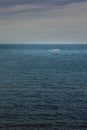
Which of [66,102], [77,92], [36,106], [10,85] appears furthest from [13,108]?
[10,85]

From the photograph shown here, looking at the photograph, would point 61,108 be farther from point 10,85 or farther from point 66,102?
point 10,85

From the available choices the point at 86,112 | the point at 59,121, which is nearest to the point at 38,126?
the point at 59,121

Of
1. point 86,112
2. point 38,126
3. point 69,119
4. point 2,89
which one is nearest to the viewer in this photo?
point 38,126

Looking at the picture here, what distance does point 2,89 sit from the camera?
83.9m

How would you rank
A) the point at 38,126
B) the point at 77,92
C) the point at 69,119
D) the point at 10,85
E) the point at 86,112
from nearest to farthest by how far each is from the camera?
the point at 38,126
the point at 69,119
the point at 86,112
the point at 77,92
the point at 10,85

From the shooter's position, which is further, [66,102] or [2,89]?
[2,89]

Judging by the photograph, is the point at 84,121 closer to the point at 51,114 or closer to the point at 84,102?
the point at 51,114

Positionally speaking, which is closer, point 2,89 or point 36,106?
point 36,106

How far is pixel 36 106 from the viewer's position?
6372 centimetres

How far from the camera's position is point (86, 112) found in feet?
193

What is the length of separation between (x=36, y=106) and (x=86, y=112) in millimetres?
8301

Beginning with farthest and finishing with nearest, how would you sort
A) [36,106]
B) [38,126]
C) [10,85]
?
[10,85] → [36,106] → [38,126]

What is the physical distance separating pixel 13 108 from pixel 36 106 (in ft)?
12.0

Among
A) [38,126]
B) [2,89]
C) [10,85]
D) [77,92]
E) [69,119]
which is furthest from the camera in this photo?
[10,85]
